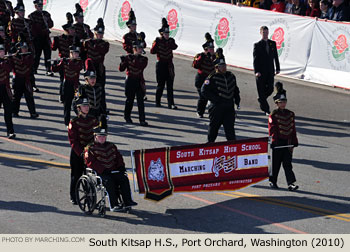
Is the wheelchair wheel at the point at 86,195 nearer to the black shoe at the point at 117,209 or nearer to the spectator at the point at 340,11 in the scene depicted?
the black shoe at the point at 117,209

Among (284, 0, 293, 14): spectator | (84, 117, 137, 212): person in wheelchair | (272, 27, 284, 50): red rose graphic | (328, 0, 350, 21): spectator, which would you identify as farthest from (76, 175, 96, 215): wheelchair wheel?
(284, 0, 293, 14): spectator

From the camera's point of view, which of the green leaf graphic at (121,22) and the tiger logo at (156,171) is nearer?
the tiger logo at (156,171)

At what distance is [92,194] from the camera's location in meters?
12.4

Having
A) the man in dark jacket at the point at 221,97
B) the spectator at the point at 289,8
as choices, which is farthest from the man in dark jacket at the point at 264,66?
the spectator at the point at 289,8

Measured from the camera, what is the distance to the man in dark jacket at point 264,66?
786 inches

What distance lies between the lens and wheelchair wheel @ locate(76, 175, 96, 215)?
12406 mm

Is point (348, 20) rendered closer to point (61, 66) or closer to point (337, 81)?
point (337, 81)

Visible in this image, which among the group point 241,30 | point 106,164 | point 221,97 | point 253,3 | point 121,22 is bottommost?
point 106,164

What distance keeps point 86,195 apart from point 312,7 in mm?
14341

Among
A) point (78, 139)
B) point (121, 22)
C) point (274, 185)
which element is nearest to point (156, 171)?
point (78, 139)

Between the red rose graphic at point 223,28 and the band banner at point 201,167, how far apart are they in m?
12.1

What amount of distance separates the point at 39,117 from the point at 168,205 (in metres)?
6.98

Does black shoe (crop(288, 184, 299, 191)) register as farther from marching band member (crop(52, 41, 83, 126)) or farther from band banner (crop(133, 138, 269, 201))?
marching band member (crop(52, 41, 83, 126))

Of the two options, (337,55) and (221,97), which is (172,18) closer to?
(337,55)
